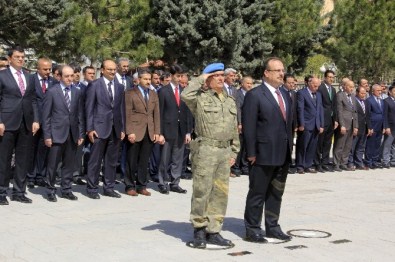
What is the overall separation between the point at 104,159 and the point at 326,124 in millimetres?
5712

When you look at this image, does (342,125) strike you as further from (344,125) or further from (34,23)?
(34,23)

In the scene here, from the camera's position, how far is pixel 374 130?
15.4 m

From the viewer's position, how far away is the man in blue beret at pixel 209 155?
7.07 meters

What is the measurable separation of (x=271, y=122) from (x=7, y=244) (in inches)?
124

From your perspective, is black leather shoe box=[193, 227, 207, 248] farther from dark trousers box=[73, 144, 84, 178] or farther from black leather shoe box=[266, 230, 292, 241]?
dark trousers box=[73, 144, 84, 178]

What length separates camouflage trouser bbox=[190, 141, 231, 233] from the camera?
707 cm

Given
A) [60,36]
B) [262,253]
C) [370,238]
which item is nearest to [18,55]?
[262,253]

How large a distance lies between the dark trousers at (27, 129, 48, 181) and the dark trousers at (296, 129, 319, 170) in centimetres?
543

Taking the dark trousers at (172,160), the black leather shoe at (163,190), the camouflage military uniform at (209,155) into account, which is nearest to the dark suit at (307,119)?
the dark trousers at (172,160)

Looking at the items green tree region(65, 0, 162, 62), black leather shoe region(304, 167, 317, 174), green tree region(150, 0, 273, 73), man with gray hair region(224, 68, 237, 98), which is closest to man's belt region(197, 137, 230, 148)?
man with gray hair region(224, 68, 237, 98)

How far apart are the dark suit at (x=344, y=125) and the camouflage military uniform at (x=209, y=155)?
303 inches

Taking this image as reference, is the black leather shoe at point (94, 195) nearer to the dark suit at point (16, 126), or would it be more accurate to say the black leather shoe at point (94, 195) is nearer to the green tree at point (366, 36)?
the dark suit at point (16, 126)

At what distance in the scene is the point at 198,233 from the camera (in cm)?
711

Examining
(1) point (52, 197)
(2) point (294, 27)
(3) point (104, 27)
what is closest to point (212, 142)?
(1) point (52, 197)
